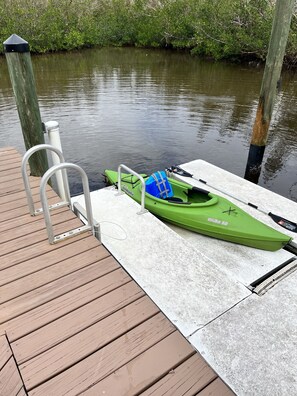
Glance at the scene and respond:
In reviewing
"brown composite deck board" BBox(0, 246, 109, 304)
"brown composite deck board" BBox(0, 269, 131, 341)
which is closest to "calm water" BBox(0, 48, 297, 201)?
"brown composite deck board" BBox(0, 246, 109, 304)

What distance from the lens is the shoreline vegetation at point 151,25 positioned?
714 inches

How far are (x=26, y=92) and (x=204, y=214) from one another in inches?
115

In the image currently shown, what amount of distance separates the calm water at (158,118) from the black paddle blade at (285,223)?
2.15 metres

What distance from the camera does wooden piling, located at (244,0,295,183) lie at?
17.6ft

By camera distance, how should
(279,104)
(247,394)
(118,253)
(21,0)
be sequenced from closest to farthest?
(247,394)
(118,253)
(279,104)
(21,0)

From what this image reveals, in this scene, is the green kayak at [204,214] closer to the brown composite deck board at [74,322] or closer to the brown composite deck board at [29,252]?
the brown composite deck board at [29,252]

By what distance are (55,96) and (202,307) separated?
11434 mm

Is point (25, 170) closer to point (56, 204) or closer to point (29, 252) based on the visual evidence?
point (56, 204)

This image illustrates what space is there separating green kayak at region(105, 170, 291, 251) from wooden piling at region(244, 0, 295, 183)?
7.40 feet

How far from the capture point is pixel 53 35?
73.3 ft

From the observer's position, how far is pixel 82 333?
1979 mm

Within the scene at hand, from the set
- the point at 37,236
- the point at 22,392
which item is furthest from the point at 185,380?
the point at 37,236

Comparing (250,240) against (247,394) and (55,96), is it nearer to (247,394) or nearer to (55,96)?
(247,394)

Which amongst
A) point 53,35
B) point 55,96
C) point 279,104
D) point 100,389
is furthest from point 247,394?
point 53,35
